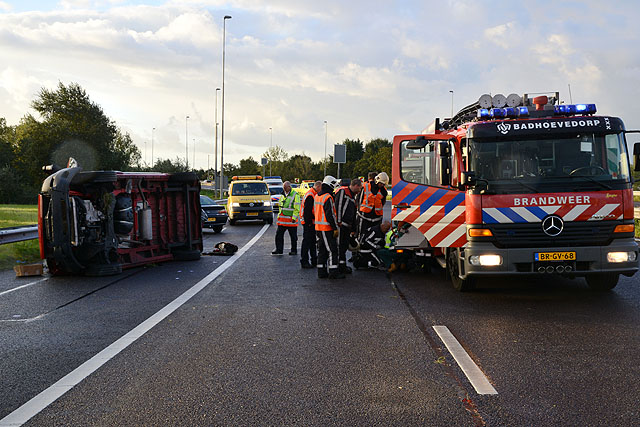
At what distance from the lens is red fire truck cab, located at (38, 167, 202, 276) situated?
11023 millimetres

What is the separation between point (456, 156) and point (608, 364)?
13.8 feet

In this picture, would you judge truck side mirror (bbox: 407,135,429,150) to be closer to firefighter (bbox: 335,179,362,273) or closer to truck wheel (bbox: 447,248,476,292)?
truck wheel (bbox: 447,248,476,292)

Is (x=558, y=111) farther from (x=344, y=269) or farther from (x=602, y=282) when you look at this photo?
(x=344, y=269)

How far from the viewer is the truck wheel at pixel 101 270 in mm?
11406

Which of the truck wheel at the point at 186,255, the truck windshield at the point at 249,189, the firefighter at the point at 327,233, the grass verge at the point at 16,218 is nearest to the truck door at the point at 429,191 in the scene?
the firefighter at the point at 327,233

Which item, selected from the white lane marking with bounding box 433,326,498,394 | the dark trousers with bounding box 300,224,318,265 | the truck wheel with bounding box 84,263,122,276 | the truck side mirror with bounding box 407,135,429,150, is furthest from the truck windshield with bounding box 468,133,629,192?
the truck wheel with bounding box 84,263,122,276

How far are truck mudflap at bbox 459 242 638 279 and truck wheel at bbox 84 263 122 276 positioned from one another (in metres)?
6.53

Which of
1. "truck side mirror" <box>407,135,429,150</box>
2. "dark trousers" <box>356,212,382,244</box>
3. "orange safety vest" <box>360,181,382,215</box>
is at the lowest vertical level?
"dark trousers" <box>356,212,382,244</box>

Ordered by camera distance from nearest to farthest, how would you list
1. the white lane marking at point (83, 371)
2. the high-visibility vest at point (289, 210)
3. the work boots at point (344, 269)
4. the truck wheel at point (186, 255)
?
1. the white lane marking at point (83, 371)
2. the work boots at point (344, 269)
3. the truck wheel at point (186, 255)
4. the high-visibility vest at point (289, 210)

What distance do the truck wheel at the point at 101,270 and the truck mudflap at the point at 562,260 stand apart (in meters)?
6.53

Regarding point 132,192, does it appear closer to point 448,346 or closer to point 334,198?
point 334,198

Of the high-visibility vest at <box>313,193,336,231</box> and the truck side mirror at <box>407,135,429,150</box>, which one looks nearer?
the truck side mirror at <box>407,135,429,150</box>

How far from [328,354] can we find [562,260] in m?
3.75

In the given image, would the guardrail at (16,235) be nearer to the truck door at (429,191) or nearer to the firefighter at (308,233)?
the firefighter at (308,233)
